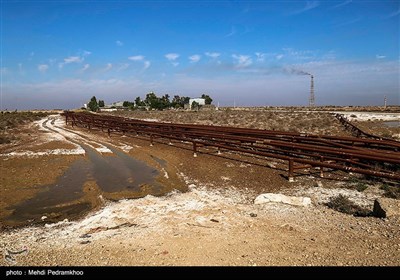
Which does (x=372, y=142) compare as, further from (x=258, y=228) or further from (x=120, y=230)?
(x=120, y=230)

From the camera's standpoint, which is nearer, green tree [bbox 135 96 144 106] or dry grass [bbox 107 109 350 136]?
dry grass [bbox 107 109 350 136]

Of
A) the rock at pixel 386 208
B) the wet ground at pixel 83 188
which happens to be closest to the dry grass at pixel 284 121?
the wet ground at pixel 83 188

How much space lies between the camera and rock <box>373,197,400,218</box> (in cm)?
645

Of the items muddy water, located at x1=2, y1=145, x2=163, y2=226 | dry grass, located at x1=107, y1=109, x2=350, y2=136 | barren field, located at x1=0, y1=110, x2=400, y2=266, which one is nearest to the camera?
barren field, located at x1=0, y1=110, x2=400, y2=266

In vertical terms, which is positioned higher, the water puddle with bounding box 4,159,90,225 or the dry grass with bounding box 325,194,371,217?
the dry grass with bounding box 325,194,371,217

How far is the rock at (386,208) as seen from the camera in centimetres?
645

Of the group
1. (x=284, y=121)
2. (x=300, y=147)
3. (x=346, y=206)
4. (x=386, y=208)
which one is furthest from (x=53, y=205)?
(x=284, y=121)

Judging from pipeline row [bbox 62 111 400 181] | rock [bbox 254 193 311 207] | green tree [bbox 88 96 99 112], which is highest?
green tree [bbox 88 96 99 112]

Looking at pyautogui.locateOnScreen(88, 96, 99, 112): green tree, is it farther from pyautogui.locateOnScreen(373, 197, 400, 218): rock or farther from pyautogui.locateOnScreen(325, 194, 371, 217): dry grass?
pyautogui.locateOnScreen(373, 197, 400, 218): rock

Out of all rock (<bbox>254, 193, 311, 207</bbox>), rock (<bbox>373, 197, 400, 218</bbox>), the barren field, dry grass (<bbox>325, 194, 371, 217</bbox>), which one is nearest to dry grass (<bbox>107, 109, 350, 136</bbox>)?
the barren field

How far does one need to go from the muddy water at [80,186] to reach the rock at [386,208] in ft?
18.8

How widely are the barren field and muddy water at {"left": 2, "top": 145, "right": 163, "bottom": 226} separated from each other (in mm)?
52

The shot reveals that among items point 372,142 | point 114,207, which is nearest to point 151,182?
point 114,207
